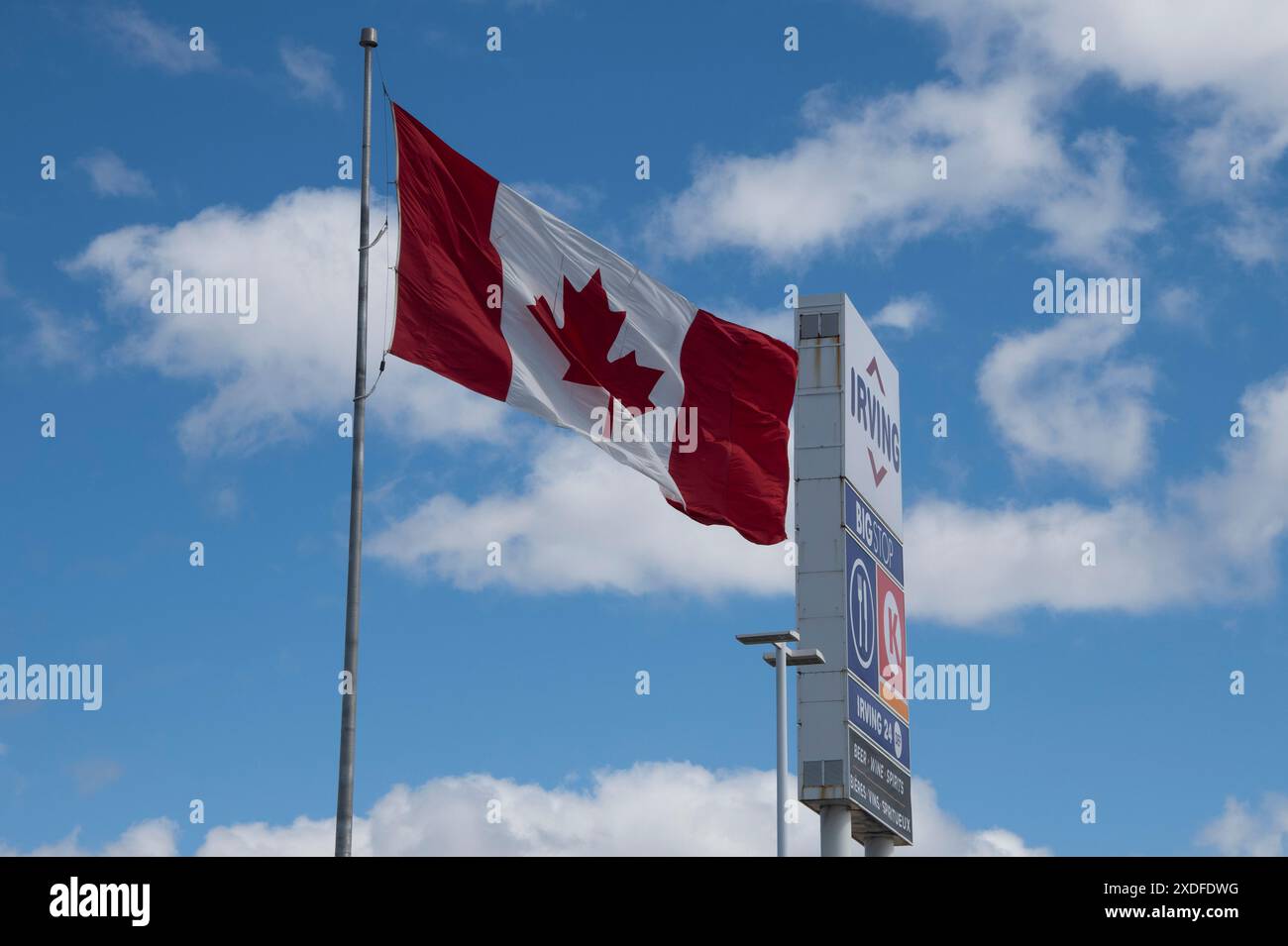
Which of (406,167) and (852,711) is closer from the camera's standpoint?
(406,167)

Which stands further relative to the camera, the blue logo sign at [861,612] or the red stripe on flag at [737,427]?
the blue logo sign at [861,612]

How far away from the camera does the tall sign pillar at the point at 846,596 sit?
24625mm

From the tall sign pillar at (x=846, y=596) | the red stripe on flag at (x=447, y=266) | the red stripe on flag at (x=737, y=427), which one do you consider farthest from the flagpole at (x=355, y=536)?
the tall sign pillar at (x=846, y=596)

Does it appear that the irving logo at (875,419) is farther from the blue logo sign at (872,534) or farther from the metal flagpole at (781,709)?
the metal flagpole at (781,709)

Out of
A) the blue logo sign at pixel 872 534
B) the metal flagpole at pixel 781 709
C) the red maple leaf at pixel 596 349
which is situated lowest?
the metal flagpole at pixel 781 709

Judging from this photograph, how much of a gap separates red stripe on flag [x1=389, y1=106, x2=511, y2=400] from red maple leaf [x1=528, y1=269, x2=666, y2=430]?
1034 millimetres

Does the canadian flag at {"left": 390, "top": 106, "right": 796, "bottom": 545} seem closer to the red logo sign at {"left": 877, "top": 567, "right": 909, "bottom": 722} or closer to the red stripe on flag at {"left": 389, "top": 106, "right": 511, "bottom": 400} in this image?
the red stripe on flag at {"left": 389, "top": 106, "right": 511, "bottom": 400}

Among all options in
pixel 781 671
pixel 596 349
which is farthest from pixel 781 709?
pixel 596 349

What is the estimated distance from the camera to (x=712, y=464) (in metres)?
22.4

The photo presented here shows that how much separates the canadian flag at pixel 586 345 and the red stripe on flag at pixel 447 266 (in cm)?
2

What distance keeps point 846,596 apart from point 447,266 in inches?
299
